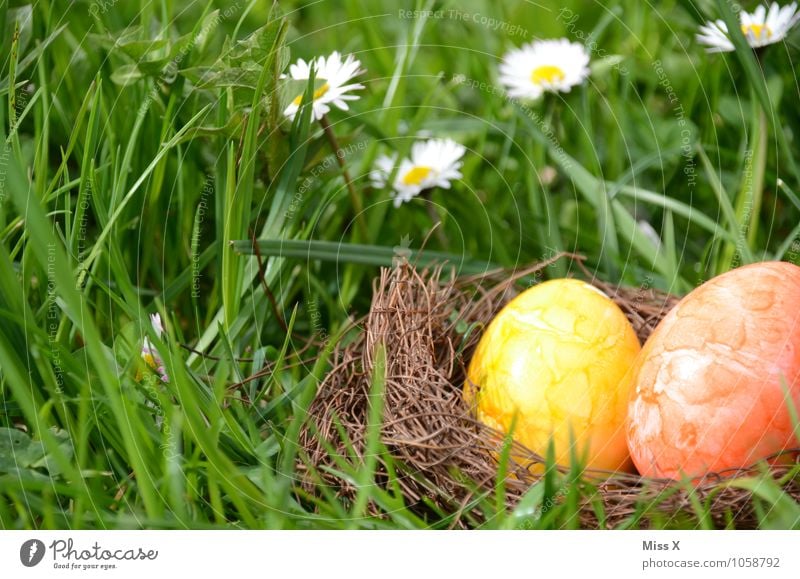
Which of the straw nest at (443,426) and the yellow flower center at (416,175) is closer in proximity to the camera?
the straw nest at (443,426)

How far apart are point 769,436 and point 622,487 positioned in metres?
0.12

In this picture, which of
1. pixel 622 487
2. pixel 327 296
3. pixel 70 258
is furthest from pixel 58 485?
pixel 622 487

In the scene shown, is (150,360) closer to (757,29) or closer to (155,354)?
(155,354)

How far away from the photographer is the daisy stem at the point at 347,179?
2.64ft

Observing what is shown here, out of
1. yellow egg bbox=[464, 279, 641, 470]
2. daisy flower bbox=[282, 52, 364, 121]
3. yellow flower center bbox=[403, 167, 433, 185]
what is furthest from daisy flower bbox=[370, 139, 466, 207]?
yellow egg bbox=[464, 279, 641, 470]

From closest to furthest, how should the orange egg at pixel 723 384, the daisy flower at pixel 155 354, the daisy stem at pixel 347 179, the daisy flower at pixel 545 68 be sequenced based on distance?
the orange egg at pixel 723 384 → the daisy flower at pixel 155 354 → the daisy stem at pixel 347 179 → the daisy flower at pixel 545 68

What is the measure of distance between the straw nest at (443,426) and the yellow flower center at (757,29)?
0.94 feet

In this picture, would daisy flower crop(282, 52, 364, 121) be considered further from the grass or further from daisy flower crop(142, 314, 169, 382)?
daisy flower crop(142, 314, 169, 382)

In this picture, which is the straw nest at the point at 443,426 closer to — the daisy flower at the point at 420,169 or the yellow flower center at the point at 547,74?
the daisy flower at the point at 420,169

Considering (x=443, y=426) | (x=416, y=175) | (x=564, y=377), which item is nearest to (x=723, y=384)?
(x=564, y=377)

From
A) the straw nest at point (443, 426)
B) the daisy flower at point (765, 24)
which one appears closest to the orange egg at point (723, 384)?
the straw nest at point (443, 426)

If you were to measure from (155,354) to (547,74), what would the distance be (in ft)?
1.82

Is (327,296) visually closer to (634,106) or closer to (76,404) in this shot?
(76,404)

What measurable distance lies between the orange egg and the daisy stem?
37cm
